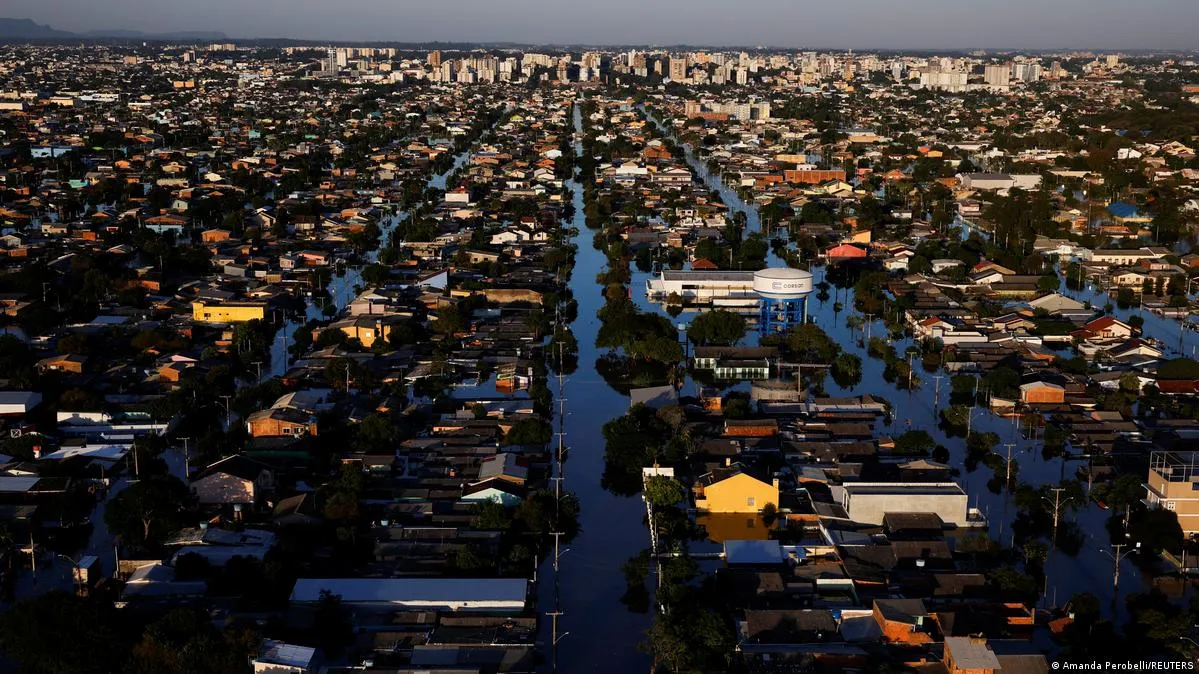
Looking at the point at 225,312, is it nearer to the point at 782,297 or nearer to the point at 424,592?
the point at 782,297

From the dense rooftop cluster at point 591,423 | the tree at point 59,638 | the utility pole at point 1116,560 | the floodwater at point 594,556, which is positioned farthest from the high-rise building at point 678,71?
the tree at point 59,638

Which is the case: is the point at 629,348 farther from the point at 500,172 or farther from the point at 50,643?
the point at 500,172

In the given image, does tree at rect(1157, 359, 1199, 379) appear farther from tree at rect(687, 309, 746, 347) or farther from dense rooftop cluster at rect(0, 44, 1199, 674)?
tree at rect(687, 309, 746, 347)

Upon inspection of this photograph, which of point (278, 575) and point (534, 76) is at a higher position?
point (534, 76)

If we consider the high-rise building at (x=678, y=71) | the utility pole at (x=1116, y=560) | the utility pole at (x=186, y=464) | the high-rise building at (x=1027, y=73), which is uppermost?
the high-rise building at (x=1027, y=73)

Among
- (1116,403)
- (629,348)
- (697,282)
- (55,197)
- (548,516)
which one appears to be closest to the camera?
(548,516)

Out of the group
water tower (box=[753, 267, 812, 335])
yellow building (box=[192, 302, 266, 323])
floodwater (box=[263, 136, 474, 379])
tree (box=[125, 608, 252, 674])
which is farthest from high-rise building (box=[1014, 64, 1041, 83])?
tree (box=[125, 608, 252, 674])

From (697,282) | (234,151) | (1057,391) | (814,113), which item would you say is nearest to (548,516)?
(1057,391)

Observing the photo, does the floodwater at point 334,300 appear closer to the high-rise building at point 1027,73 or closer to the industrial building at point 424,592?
the industrial building at point 424,592
